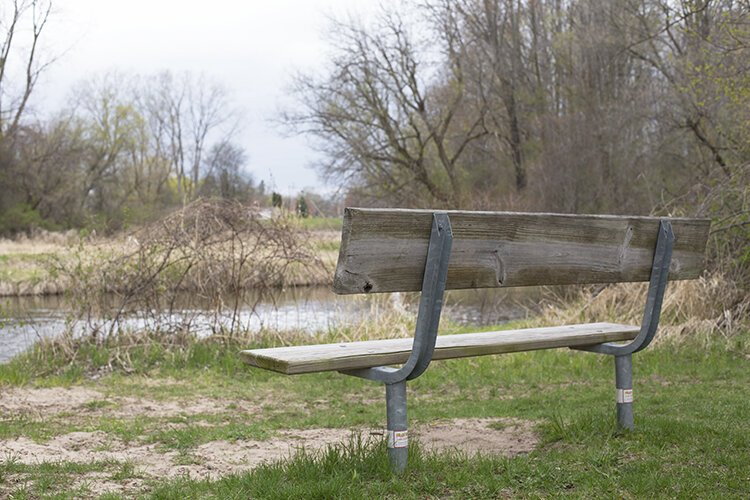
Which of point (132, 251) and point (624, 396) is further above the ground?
point (132, 251)

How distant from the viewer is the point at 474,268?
3.61 m

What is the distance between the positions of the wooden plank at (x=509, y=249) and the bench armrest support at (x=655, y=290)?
38 mm

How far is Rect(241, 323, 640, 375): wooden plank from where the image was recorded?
3387 millimetres

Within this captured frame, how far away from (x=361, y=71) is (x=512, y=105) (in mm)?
5324

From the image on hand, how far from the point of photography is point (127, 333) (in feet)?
30.1

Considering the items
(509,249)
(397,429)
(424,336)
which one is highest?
(509,249)

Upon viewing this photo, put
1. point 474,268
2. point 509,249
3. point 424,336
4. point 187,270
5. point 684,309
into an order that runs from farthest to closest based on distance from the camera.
Answer: point 684,309, point 187,270, point 509,249, point 474,268, point 424,336

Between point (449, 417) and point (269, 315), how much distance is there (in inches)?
211

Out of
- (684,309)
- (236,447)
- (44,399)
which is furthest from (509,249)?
(684,309)

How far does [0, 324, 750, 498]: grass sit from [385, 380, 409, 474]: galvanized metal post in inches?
2.9

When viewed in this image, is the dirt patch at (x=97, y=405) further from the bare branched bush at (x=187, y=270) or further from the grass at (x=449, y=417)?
the bare branched bush at (x=187, y=270)

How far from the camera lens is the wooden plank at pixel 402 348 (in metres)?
3.39

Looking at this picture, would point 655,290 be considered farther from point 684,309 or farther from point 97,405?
point 684,309

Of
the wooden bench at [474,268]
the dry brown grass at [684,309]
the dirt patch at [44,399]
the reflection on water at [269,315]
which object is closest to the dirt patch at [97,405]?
the dirt patch at [44,399]
